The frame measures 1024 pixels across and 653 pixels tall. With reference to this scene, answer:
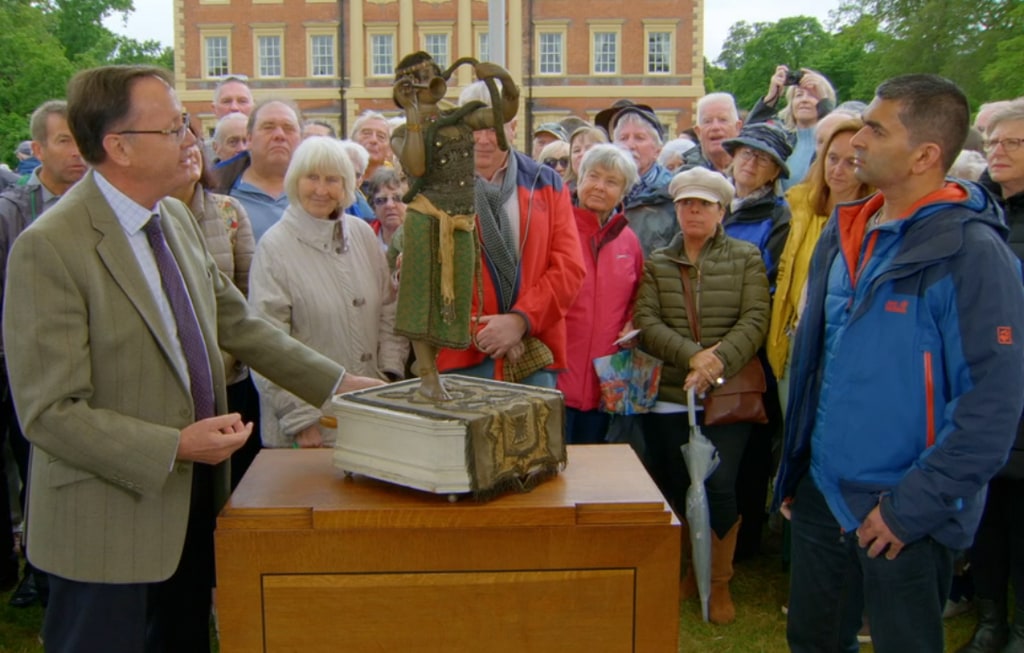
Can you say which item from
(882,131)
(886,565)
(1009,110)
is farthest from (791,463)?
(1009,110)

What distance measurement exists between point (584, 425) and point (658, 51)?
29783mm

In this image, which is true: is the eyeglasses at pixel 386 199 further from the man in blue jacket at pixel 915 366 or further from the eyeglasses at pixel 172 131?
the man in blue jacket at pixel 915 366

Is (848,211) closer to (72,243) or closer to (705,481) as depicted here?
(705,481)

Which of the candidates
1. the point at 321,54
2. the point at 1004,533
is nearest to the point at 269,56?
the point at 321,54

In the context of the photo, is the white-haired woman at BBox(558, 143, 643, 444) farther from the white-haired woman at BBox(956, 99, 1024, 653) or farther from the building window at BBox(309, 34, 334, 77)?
the building window at BBox(309, 34, 334, 77)

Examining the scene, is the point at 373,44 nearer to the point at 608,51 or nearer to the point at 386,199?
the point at 608,51

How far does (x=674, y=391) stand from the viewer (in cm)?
416

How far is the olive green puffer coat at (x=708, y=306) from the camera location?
4.03 m

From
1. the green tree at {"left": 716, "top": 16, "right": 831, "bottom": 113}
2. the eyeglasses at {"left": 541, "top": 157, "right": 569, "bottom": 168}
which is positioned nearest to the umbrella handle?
the eyeglasses at {"left": 541, "top": 157, "right": 569, "bottom": 168}

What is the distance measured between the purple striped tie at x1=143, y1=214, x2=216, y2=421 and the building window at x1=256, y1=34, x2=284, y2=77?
105 ft

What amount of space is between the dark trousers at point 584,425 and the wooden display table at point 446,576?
2.12 m

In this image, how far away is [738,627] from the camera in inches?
159

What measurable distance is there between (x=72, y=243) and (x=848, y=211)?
2.04 meters

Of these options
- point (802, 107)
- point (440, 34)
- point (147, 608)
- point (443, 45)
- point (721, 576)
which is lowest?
point (721, 576)
